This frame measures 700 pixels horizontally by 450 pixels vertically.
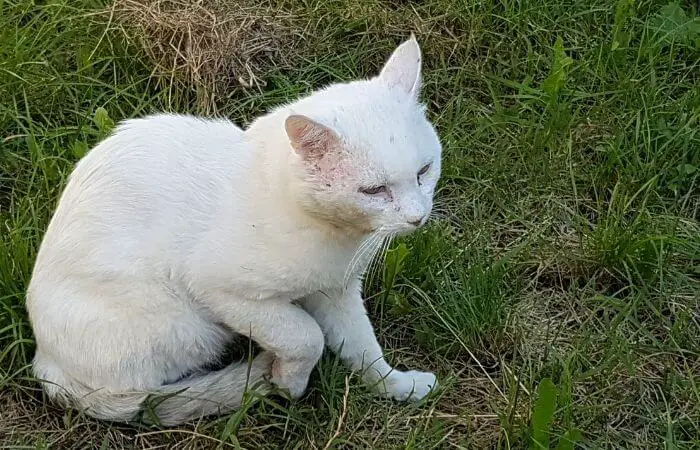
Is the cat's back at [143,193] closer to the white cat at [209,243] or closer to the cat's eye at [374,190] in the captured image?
the white cat at [209,243]

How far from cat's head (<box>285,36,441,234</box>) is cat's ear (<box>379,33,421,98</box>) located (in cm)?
3

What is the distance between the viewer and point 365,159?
197 centimetres

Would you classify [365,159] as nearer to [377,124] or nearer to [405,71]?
[377,124]

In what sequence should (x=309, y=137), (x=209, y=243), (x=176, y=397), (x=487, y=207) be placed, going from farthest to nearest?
(x=487, y=207) → (x=176, y=397) → (x=209, y=243) → (x=309, y=137)

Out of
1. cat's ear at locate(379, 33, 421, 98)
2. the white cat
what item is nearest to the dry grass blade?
the white cat

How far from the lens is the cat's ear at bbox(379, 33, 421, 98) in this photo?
7.04ft

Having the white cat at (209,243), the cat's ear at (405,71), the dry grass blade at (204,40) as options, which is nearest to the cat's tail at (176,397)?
the white cat at (209,243)

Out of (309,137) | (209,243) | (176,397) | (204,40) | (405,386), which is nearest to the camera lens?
(309,137)

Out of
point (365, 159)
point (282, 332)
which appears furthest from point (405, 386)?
point (365, 159)

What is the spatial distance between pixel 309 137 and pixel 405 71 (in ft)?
1.10

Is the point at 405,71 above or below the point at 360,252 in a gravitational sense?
above

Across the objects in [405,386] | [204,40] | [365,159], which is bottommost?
[405,386]

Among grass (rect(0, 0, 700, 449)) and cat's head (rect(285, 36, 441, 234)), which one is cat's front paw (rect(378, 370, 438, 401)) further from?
cat's head (rect(285, 36, 441, 234))

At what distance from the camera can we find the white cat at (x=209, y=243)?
204 centimetres
